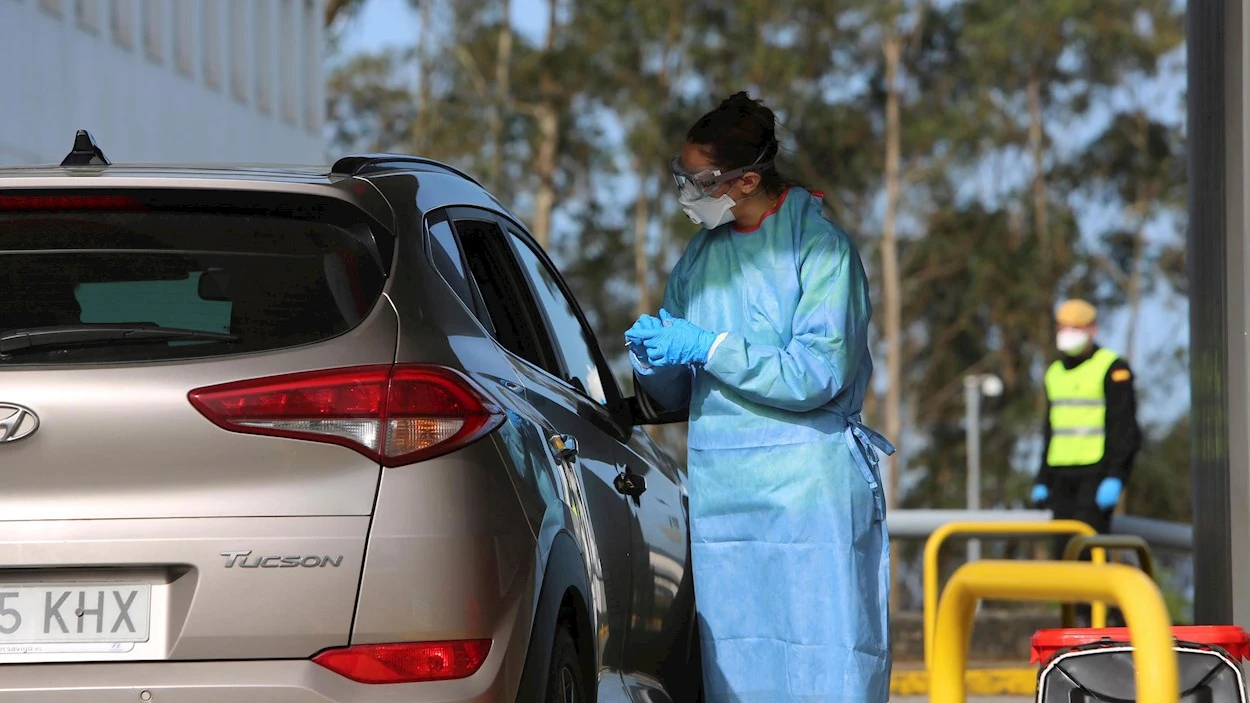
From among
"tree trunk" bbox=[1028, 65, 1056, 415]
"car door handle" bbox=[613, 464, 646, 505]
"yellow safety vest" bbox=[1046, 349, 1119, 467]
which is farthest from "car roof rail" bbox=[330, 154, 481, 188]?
"tree trunk" bbox=[1028, 65, 1056, 415]

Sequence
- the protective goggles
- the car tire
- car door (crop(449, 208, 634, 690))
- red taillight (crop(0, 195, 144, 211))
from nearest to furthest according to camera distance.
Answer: red taillight (crop(0, 195, 144, 211)) → the car tire → car door (crop(449, 208, 634, 690)) → the protective goggles

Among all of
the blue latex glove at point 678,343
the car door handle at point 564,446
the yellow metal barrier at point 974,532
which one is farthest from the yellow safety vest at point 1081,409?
the car door handle at point 564,446

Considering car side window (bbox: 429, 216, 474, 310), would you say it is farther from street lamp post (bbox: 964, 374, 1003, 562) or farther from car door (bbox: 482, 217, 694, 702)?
street lamp post (bbox: 964, 374, 1003, 562)

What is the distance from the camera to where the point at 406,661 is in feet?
10.7

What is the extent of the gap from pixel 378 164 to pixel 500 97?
37.6 m

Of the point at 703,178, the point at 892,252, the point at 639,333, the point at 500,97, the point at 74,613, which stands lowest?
the point at 74,613

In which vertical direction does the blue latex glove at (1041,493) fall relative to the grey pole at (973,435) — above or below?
above

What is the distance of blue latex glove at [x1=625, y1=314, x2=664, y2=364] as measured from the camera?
15.3ft

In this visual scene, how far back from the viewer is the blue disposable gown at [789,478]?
4.59 meters

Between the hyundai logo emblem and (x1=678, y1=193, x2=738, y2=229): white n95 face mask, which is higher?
Answer: (x1=678, y1=193, x2=738, y2=229): white n95 face mask

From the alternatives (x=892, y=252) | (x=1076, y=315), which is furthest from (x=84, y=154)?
(x=892, y=252)

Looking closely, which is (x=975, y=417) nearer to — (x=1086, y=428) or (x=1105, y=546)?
(x=1086, y=428)

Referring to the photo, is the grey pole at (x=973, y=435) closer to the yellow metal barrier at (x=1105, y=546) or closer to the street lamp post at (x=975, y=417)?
the street lamp post at (x=975, y=417)

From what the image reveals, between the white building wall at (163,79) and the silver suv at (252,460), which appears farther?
the white building wall at (163,79)
